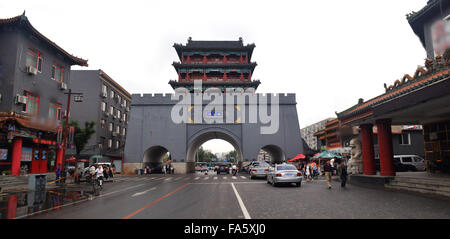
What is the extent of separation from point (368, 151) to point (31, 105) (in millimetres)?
26169

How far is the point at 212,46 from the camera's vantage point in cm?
4697

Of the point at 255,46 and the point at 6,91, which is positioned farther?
the point at 255,46

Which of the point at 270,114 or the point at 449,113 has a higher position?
the point at 270,114

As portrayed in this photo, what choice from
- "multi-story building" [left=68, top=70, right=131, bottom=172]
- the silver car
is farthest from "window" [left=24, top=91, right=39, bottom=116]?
the silver car

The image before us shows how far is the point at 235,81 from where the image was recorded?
146ft

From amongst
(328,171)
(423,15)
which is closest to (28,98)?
(328,171)

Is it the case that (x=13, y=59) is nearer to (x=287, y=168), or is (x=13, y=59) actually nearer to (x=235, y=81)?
(x=287, y=168)

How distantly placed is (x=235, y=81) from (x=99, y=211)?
3796 cm

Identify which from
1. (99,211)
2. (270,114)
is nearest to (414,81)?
(99,211)

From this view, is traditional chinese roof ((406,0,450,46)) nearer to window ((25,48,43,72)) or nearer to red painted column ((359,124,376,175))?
red painted column ((359,124,376,175))

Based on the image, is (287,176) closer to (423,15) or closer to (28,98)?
(423,15)

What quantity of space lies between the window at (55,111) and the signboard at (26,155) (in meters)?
3.34

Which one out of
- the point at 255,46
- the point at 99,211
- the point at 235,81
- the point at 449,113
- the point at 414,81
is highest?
the point at 255,46
